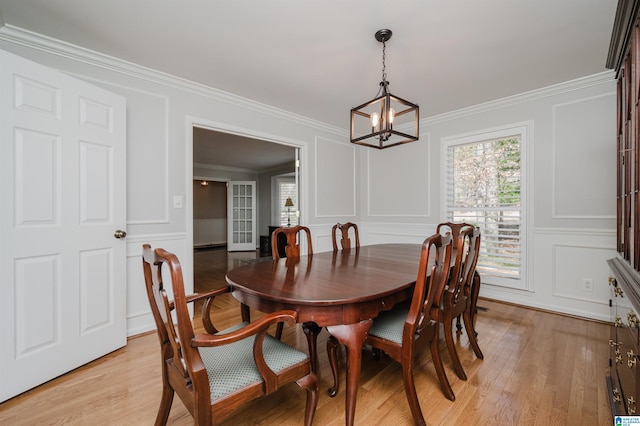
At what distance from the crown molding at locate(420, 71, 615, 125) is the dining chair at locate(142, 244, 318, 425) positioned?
3.58 m

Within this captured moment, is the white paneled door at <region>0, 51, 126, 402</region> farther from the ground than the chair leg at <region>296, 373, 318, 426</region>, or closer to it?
farther from the ground

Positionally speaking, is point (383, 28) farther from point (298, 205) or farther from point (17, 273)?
point (17, 273)

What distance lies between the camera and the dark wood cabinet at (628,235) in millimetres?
1123

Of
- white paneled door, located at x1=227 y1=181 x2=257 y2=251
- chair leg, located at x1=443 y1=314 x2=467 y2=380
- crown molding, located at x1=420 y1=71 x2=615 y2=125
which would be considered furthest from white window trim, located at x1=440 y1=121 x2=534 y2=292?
white paneled door, located at x1=227 y1=181 x2=257 y2=251

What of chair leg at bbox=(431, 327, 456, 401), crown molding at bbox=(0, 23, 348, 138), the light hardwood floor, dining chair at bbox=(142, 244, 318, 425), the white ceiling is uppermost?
the white ceiling

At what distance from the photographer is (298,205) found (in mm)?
3977

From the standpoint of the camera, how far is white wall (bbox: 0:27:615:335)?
8.13ft

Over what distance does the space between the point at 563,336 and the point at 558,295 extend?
0.70 metres

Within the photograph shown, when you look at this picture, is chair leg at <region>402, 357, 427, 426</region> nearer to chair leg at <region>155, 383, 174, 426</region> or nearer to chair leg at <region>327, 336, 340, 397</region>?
chair leg at <region>327, 336, 340, 397</region>

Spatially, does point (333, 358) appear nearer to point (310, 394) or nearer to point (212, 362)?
point (310, 394)

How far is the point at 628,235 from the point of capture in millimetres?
1615

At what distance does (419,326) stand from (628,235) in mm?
1384

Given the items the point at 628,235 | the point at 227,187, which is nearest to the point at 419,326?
the point at 628,235

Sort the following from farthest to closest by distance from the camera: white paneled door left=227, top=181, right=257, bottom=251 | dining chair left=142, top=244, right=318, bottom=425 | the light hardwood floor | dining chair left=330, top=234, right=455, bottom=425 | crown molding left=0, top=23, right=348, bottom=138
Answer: white paneled door left=227, top=181, right=257, bottom=251 < crown molding left=0, top=23, right=348, bottom=138 < the light hardwood floor < dining chair left=330, top=234, right=455, bottom=425 < dining chair left=142, top=244, right=318, bottom=425
